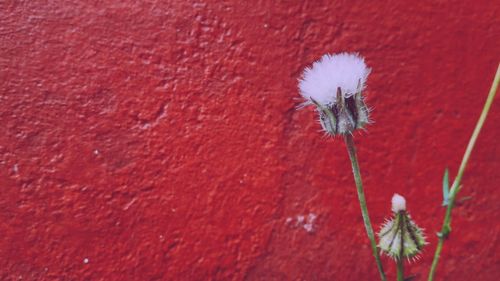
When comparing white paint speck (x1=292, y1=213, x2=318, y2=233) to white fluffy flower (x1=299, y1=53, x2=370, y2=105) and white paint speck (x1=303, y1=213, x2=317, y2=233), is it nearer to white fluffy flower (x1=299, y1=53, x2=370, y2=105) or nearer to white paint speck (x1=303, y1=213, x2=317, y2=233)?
white paint speck (x1=303, y1=213, x2=317, y2=233)

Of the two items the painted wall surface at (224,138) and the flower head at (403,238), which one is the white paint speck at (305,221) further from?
the flower head at (403,238)

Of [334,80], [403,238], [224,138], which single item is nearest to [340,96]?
[334,80]

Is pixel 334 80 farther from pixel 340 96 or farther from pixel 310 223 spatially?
pixel 310 223

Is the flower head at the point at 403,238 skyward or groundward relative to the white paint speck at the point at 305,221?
groundward

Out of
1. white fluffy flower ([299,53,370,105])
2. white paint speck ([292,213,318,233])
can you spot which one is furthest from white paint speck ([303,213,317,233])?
white fluffy flower ([299,53,370,105])

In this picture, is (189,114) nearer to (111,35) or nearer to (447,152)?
(111,35)

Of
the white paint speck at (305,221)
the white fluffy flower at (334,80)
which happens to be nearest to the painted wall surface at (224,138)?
the white paint speck at (305,221)
